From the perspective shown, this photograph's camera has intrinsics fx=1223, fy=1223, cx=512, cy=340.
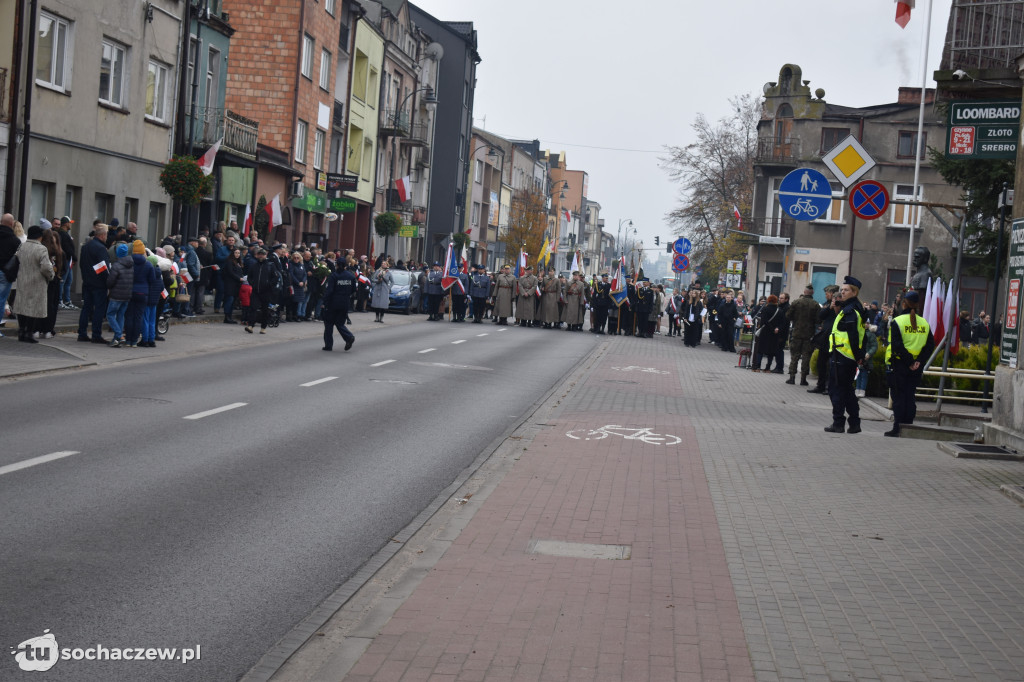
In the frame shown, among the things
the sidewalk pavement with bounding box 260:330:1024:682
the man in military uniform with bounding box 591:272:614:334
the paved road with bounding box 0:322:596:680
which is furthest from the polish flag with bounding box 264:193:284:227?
the sidewalk pavement with bounding box 260:330:1024:682

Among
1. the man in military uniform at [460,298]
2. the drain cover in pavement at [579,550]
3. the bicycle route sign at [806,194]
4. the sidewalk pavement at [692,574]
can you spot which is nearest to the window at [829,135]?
the man in military uniform at [460,298]

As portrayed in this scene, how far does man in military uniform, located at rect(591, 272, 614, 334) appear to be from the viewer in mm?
39656

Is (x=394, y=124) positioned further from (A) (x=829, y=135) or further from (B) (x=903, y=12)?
(B) (x=903, y=12)

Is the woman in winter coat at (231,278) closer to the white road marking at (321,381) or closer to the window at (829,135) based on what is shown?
the white road marking at (321,381)

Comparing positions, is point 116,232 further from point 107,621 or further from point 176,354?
point 107,621

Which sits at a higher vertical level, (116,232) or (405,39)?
(405,39)

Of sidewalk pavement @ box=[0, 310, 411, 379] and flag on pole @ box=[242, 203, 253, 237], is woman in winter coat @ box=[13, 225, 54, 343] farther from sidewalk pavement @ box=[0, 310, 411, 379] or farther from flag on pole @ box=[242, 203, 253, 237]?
flag on pole @ box=[242, 203, 253, 237]

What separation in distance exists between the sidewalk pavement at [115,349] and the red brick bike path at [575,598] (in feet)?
28.7

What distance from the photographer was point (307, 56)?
4597 cm

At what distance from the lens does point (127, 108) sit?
30453 millimetres

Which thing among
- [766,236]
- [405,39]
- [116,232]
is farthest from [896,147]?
[116,232]

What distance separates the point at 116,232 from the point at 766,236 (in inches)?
1618

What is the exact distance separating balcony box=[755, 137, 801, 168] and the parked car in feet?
80.0

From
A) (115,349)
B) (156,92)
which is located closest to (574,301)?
(156,92)
